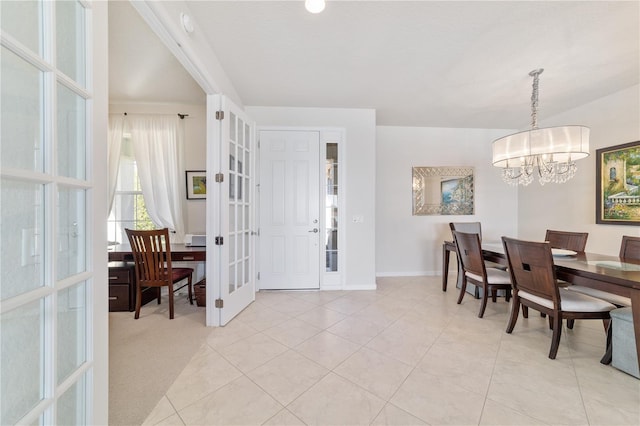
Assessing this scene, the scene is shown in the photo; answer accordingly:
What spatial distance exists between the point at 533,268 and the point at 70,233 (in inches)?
113

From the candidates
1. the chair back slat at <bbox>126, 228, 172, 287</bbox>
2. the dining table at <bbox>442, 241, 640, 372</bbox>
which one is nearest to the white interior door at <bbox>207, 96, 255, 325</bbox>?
the chair back slat at <bbox>126, 228, 172, 287</bbox>

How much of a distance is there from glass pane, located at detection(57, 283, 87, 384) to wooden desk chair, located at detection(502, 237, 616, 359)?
107 inches

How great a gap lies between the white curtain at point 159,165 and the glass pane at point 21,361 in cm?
297

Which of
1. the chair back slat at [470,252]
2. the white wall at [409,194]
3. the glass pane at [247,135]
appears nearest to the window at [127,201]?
the glass pane at [247,135]

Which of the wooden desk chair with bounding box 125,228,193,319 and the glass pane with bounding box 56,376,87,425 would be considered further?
the wooden desk chair with bounding box 125,228,193,319

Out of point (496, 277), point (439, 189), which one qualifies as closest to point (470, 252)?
point (496, 277)

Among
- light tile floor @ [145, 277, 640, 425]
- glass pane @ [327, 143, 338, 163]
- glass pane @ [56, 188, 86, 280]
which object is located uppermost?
glass pane @ [327, 143, 338, 163]

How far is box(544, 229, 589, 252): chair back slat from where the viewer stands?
104 inches

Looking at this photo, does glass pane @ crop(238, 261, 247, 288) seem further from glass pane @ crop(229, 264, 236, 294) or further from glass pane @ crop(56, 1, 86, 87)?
A: glass pane @ crop(56, 1, 86, 87)

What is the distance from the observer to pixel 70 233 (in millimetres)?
810

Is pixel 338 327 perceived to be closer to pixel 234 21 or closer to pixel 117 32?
pixel 234 21

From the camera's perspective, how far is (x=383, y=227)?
427 centimetres

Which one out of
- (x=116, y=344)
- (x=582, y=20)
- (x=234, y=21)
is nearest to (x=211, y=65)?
(x=234, y=21)

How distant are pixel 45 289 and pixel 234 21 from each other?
2.07 meters
